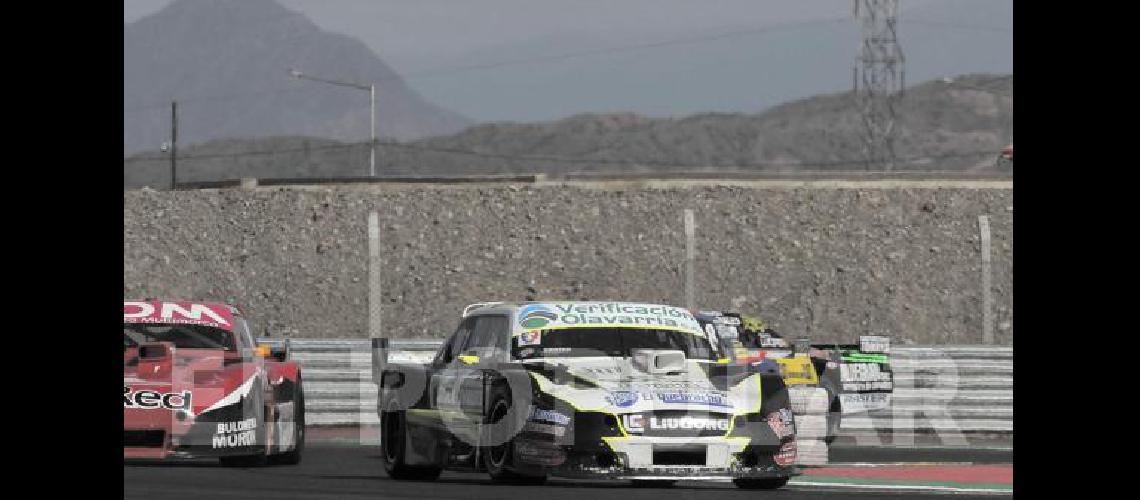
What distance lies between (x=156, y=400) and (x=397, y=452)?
1.80 meters

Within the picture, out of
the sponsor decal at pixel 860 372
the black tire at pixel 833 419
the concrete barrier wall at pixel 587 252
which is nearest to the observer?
the black tire at pixel 833 419

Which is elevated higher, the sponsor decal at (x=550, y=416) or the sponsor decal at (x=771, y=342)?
the sponsor decal at (x=771, y=342)

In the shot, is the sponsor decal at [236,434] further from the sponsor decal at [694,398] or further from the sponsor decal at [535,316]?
the sponsor decal at [694,398]

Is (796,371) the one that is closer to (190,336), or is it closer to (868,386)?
(868,386)

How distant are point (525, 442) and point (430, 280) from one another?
37.1m

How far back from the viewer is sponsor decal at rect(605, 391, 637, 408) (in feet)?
44.8

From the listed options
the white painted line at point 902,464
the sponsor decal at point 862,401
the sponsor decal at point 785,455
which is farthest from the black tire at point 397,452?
the sponsor decal at point 862,401

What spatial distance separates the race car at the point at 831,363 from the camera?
776 inches

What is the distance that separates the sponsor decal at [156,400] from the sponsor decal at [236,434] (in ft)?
1.21

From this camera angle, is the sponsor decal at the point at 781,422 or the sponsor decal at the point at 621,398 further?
the sponsor decal at the point at 781,422

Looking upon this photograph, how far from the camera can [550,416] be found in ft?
44.9

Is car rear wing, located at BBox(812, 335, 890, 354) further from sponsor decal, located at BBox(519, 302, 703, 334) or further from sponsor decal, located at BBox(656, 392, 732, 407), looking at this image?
sponsor decal, located at BBox(656, 392, 732, 407)

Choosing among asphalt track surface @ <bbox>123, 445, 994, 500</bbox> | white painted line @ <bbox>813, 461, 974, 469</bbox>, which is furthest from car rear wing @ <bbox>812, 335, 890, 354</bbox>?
asphalt track surface @ <bbox>123, 445, 994, 500</bbox>
